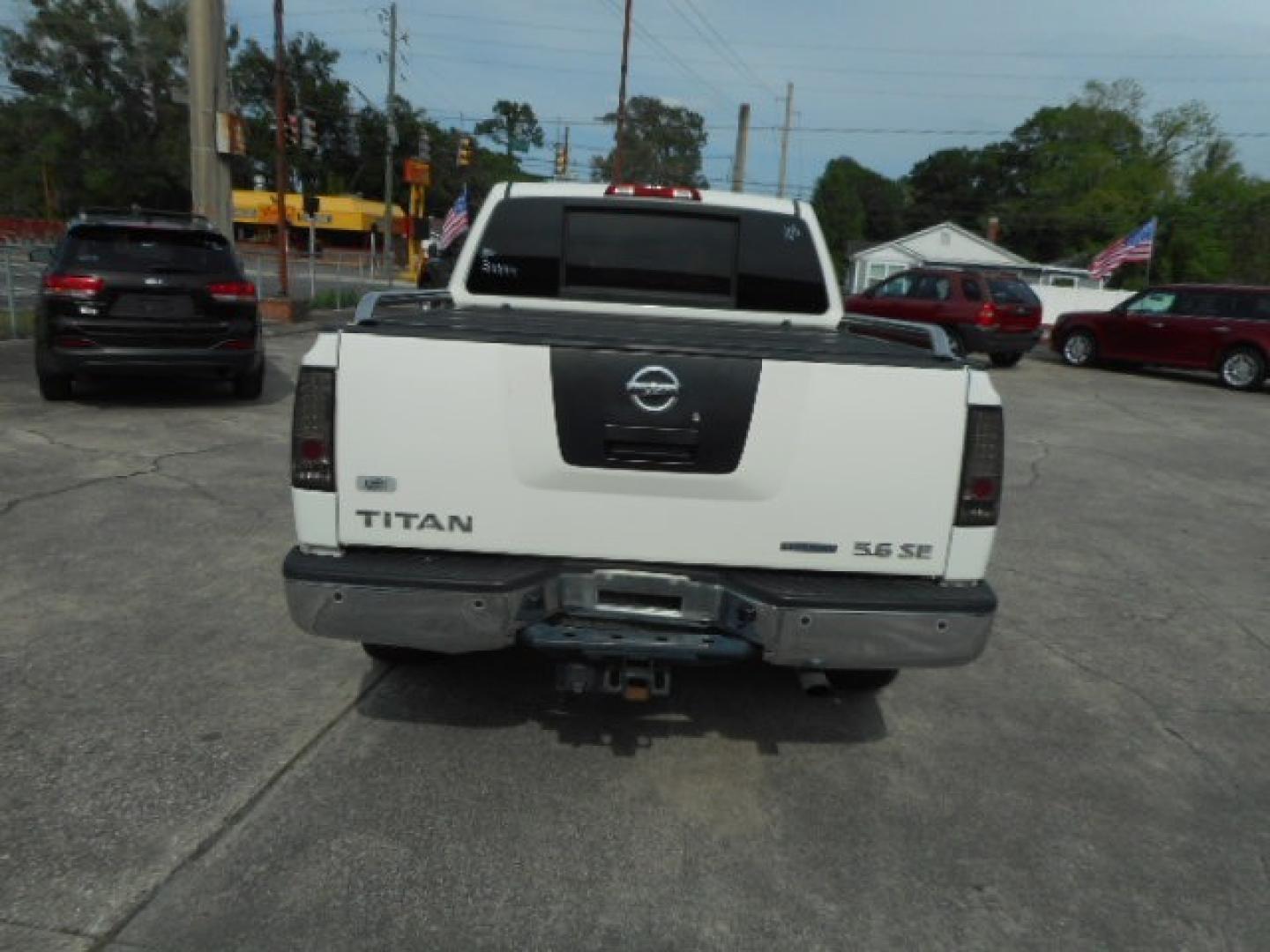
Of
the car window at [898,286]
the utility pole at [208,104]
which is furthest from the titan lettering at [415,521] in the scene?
the car window at [898,286]

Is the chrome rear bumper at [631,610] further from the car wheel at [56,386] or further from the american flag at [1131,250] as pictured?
the american flag at [1131,250]

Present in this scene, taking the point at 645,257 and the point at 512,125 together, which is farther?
the point at 512,125

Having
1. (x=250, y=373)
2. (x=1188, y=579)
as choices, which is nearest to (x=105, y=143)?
(x=250, y=373)

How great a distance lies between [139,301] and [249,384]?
1520 millimetres

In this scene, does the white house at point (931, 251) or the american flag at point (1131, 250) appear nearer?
the american flag at point (1131, 250)

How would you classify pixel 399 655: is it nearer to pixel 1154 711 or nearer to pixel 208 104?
pixel 1154 711

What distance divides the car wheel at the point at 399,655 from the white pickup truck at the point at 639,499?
968 mm

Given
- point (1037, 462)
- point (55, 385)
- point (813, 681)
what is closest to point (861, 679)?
point (813, 681)

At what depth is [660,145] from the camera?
100188 millimetres

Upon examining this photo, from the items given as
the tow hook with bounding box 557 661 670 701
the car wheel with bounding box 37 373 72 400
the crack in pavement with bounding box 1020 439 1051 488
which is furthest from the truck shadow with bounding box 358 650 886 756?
the car wheel with bounding box 37 373 72 400

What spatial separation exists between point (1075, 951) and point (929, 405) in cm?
152

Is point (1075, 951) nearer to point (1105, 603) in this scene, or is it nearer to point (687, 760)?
point (687, 760)

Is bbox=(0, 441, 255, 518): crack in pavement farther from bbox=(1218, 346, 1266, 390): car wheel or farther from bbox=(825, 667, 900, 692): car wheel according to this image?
bbox=(1218, 346, 1266, 390): car wheel

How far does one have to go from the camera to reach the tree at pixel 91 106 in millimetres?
70562
